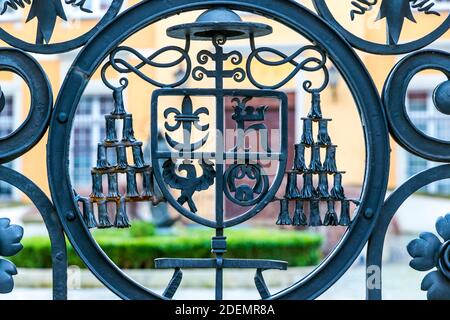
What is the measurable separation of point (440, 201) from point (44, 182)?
568 centimetres

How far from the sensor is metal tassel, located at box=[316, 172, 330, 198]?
8.35 ft

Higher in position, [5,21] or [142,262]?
[5,21]

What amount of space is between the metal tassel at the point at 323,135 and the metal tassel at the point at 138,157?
1.48 ft

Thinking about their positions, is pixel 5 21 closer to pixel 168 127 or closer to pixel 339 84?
pixel 339 84

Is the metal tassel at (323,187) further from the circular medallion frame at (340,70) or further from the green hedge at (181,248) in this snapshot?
the green hedge at (181,248)

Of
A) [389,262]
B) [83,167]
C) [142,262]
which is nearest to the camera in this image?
[142,262]

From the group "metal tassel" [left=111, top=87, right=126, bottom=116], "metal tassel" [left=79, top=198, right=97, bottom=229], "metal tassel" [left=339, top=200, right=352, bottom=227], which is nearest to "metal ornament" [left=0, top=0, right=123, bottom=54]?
"metal tassel" [left=111, top=87, right=126, bottom=116]

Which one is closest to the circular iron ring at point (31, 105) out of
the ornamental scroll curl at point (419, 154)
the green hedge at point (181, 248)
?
the ornamental scroll curl at point (419, 154)

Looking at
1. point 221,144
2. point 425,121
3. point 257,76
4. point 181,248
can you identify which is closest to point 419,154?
point 221,144

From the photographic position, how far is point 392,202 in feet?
8.30

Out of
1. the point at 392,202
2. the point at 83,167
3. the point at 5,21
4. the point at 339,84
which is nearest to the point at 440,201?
the point at 339,84

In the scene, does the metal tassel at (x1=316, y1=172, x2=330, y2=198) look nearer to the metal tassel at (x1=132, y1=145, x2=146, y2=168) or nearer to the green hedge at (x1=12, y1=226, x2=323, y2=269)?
the metal tassel at (x1=132, y1=145, x2=146, y2=168)

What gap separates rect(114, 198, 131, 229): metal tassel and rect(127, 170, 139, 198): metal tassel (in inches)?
1.0

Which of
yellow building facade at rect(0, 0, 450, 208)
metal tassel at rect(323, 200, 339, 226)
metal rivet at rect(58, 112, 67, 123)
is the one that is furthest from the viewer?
yellow building facade at rect(0, 0, 450, 208)
